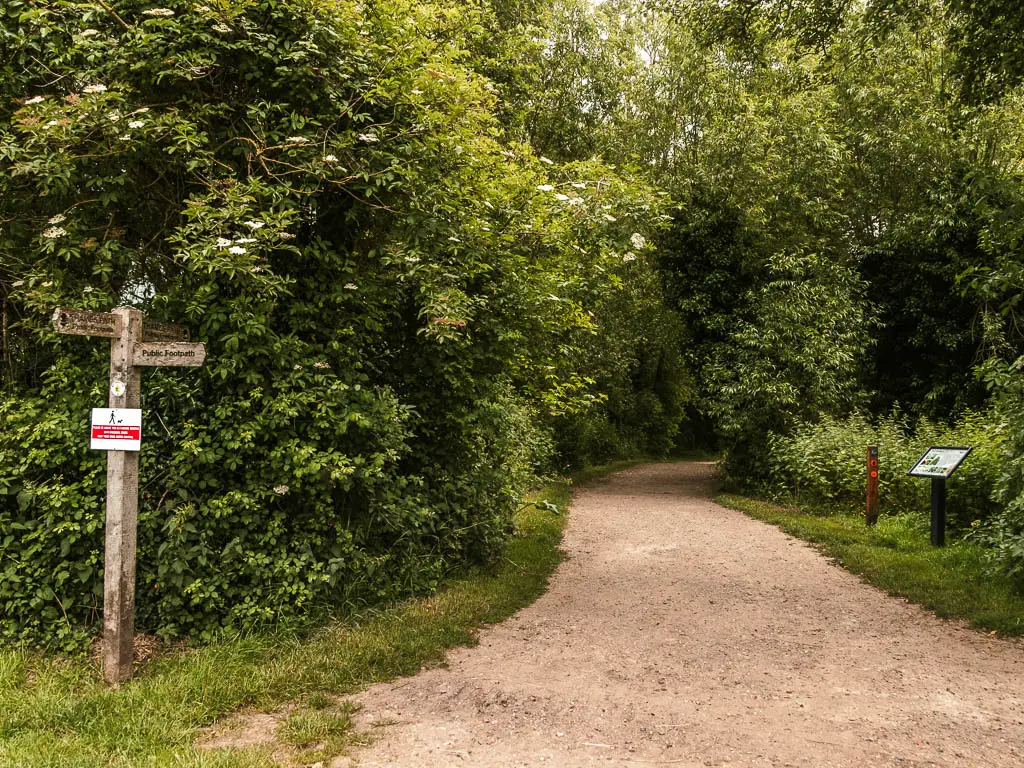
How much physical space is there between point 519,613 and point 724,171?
1409cm

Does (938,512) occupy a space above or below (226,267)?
below

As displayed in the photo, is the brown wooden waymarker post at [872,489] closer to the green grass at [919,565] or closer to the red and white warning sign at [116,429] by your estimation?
the green grass at [919,565]

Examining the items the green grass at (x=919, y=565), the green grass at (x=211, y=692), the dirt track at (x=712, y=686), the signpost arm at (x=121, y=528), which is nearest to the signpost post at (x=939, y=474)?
the green grass at (x=919, y=565)

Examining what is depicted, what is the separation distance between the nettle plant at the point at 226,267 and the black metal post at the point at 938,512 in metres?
6.74

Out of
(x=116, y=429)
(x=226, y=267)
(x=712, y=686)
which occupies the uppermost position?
(x=226, y=267)

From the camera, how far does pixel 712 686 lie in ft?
17.1

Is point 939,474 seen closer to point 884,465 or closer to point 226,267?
point 884,465

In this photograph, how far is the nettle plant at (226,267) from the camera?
5398 mm

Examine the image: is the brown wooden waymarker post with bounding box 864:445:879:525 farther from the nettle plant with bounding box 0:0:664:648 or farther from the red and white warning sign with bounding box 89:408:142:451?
the red and white warning sign with bounding box 89:408:142:451

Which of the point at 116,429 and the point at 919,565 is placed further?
the point at 919,565

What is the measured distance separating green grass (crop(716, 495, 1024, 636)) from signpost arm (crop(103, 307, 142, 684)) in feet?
23.7

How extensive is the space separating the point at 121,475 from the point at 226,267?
65.6 inches

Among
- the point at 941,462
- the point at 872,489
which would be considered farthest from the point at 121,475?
the point at 872,489

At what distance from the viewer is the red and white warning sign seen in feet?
16.5
